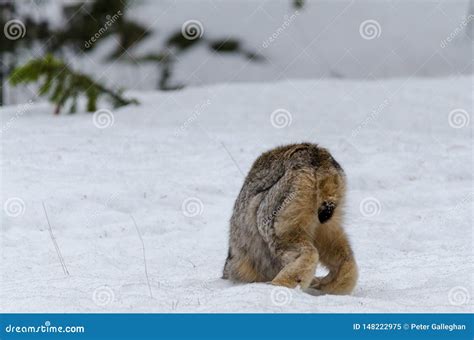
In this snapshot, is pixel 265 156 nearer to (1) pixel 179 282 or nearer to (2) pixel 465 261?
(1) pixel 179 282

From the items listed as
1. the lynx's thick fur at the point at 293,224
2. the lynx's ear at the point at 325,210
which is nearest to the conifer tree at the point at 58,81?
the lynx's thick fur at the point at 293,224

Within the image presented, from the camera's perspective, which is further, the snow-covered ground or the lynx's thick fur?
the snow-covered ground

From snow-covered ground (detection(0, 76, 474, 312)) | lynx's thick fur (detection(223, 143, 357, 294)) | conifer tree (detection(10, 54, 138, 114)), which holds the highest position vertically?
lynx's thick fur (detection(223, 143, 357, 294))

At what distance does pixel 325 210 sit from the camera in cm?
695

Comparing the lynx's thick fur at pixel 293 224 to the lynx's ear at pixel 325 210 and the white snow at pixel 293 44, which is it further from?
the white snow at pixel 293 44

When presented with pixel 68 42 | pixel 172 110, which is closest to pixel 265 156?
pixel 172 110

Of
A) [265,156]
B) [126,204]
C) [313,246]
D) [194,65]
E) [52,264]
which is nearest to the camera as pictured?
[313,246]

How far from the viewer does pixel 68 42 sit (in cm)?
2262

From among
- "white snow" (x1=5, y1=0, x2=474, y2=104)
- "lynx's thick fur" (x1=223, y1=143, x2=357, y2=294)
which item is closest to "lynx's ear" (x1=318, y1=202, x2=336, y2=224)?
"lynx's thick fur" (x1=223, y1=143, x2=357, y2=294)

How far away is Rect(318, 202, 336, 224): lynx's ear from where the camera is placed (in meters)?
6.96

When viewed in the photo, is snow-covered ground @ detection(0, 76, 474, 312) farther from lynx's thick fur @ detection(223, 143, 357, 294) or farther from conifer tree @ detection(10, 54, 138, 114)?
conifer tree @ detection(10, 54, 138, 114)

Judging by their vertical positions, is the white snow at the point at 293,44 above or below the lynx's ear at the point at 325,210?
below

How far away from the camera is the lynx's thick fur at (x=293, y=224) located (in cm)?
697

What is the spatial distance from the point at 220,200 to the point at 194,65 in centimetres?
945
